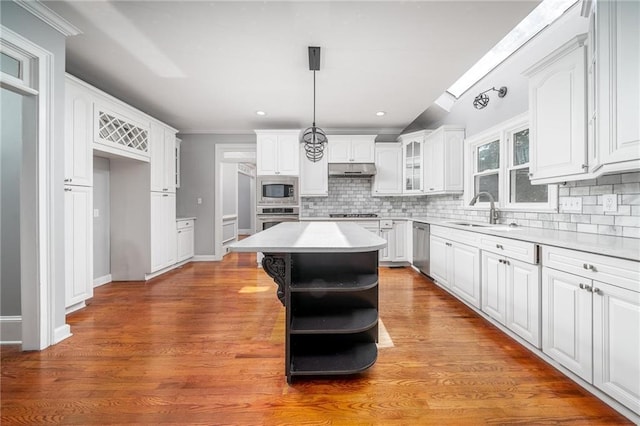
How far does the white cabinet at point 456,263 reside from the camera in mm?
2789

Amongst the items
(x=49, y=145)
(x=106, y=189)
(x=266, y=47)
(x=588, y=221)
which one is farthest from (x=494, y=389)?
(x=106, y=189)

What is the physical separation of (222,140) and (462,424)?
5497 mm

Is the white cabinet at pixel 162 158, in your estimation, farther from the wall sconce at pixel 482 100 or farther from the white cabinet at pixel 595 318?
the white cabinet at pixel 595 318

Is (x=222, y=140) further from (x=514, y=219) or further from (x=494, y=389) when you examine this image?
(x=494, y=389)

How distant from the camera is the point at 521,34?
279 cm

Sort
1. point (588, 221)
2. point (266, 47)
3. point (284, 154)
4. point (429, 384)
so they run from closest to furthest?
point (429, 384) → point (588, 221) → point (266, 47) → point (284, 154)

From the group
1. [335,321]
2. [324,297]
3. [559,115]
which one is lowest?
[335,321]

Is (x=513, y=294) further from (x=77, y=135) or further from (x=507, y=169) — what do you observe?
(x=77, y=135)

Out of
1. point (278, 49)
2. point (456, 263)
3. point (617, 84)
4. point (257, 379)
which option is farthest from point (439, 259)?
point (278, 49)

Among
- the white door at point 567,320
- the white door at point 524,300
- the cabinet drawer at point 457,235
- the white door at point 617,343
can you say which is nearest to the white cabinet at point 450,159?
the cabinet drawer at point 457,235

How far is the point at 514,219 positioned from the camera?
3080 millimetres

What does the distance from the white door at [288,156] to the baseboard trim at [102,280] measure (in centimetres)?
A: 297

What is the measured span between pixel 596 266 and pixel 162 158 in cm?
507

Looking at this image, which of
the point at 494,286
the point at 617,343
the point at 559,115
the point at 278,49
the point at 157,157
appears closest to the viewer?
the point at 617,343
